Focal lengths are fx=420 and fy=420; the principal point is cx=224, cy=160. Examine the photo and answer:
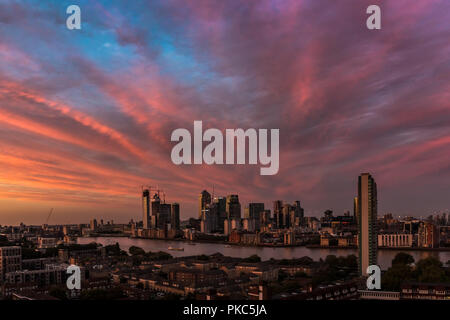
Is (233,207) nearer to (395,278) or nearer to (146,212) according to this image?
(146,212)

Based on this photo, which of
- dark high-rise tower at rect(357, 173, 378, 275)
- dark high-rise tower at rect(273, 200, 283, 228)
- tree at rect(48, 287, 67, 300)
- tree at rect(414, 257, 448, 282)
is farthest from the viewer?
dark high-rise tower at rect(273, 200, 283, 228)

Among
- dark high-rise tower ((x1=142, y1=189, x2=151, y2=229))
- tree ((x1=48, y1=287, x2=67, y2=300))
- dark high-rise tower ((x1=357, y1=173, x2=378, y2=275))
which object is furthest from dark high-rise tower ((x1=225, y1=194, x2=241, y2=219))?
tree ((x1=48, y1=287, x2=67, y2=300))

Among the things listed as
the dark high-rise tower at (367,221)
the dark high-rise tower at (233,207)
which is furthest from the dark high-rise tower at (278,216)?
the dark high-rise tower at (367,221)

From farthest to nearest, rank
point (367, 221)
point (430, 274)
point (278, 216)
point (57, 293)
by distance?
point (278, 216) → point (367, 221) → point (430, 274) → point (57, 293)

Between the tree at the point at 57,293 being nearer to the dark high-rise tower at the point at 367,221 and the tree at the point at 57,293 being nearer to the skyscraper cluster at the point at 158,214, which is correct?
the dark high-rise tower at the point at 367,221

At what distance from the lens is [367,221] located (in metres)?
11.5

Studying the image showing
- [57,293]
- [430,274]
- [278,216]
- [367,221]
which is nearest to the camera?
[57,293]

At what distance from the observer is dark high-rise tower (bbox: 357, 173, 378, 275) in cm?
1127

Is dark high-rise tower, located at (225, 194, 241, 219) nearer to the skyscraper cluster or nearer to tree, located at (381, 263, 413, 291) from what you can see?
the skyscraper cluster

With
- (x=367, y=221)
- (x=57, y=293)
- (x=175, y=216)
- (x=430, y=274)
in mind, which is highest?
(x=367, y=221)

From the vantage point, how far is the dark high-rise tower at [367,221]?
11266 millimetres

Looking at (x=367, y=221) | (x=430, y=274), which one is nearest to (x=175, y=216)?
(x=367, y=221)

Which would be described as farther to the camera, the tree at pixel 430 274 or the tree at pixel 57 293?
the tree at pixel 430 274

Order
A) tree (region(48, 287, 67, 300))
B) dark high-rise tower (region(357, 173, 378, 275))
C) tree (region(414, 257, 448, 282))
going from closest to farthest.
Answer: tree (region(48, 287, 67, 300)) < tree (region(414, 257, 448, 282)) < dark high-rise tower (region(357, 173, 378, 275))
